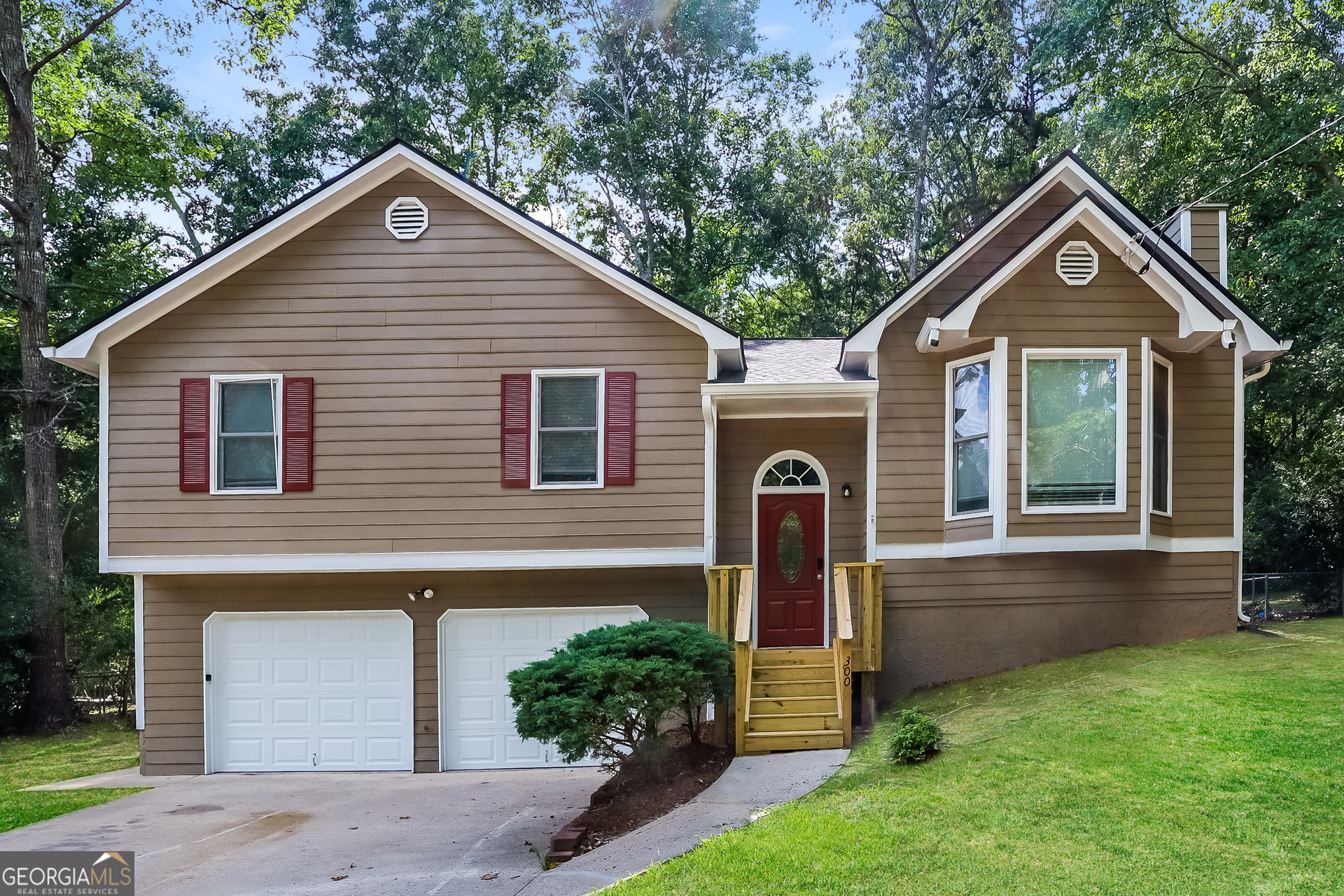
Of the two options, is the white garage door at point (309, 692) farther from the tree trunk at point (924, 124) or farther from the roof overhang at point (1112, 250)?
the tree trunk at point (924, 124)

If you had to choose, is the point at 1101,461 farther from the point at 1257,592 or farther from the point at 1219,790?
the point at 1257,592

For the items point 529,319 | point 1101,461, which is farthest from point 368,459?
point 1101,461

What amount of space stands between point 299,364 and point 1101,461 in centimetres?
909

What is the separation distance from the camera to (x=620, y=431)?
10969mm

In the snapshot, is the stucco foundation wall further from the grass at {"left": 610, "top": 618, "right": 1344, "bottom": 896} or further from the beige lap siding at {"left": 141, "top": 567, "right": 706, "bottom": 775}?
the beige lap siding at {"left": 141, "top": 567, "right": 706, "bottom": 775}

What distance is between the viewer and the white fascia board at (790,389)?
34.7ft

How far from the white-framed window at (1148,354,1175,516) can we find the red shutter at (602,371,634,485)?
5.81 m

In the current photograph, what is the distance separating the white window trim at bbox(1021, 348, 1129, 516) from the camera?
1003 cm

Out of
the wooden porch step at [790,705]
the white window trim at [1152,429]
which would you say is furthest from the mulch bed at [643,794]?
the white window trim at [1152,429]

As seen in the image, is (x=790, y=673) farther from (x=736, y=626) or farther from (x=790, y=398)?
(x=790, y=398)

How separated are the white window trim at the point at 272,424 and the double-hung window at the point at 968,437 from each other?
7.69 m

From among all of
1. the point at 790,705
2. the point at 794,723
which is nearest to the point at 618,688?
the point at 794,723

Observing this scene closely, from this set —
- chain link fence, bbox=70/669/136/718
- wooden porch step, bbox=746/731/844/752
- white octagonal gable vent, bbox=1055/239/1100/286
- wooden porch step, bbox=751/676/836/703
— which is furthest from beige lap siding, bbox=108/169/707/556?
chain link fence, bbox=70/669/136/718

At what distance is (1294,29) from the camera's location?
736 inches
